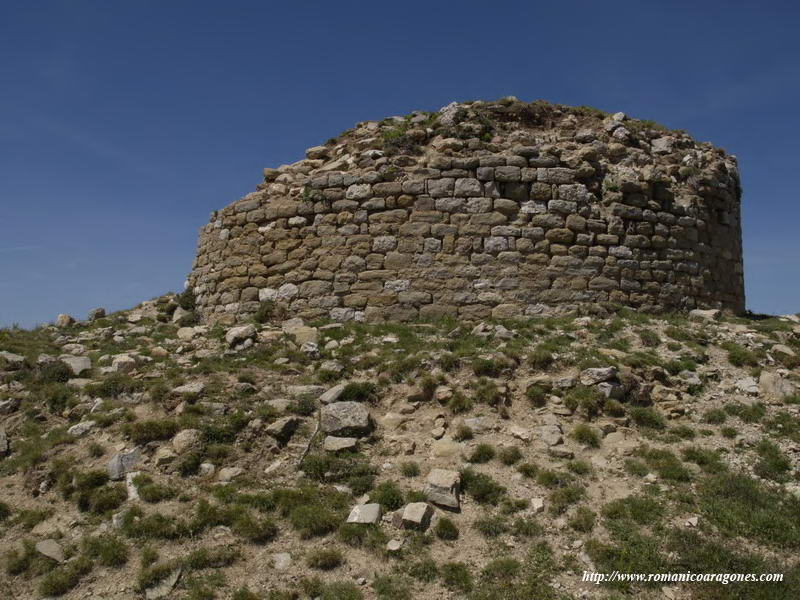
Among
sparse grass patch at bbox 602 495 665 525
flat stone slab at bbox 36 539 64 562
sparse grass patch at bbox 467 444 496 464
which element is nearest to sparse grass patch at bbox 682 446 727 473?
sparse grass patch at bbox 602 495 665 525

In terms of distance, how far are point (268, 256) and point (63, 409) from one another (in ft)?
16.8

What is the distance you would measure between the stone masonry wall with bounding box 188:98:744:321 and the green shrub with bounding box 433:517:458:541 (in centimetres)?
570

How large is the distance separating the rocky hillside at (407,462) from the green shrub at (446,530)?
0.02 meters

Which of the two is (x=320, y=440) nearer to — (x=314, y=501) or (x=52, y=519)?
(x=314, y=501)

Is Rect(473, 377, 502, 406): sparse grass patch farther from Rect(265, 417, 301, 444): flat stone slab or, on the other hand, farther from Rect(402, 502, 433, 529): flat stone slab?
Rect(265, 417, 301, 444): flat stone slab

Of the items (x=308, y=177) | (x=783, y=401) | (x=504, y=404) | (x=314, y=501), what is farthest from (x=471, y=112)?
(x=314, y=501)

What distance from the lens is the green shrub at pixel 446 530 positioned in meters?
6.67

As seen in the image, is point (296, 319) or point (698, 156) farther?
point (698, 156)

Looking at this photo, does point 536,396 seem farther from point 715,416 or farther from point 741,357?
point 741,357

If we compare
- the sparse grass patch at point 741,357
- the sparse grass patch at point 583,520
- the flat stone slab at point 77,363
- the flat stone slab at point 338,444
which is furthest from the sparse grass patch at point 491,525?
the flat stone slab at point 77,363

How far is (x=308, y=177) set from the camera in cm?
1344

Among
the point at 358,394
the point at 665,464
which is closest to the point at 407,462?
the point at 358,394

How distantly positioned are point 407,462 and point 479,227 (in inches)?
223

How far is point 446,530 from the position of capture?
669 centimetres
